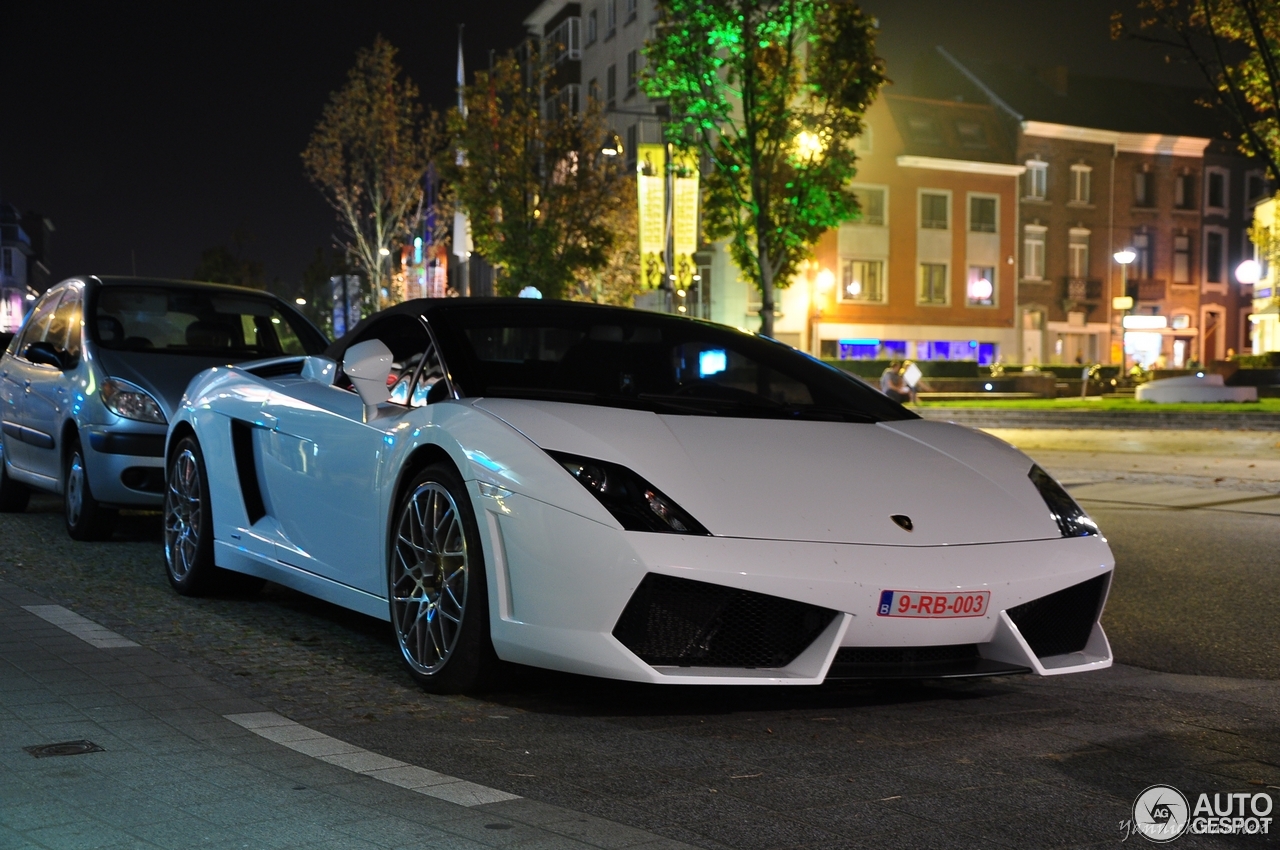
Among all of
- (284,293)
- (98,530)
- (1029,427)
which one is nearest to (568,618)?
(98,530)

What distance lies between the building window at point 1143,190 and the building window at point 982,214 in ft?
25.5

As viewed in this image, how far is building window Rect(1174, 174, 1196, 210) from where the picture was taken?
64750 mm

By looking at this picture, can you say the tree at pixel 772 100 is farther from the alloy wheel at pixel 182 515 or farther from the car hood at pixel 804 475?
the car hood at pixel 804 475

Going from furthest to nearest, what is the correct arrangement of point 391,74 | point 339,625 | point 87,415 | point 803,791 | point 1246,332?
point 1246,332
point 391,74
point 87,415
point 339,625
point 803,791

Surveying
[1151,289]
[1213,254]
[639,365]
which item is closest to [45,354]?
[639,365]

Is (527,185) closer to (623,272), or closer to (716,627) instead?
(623,272)

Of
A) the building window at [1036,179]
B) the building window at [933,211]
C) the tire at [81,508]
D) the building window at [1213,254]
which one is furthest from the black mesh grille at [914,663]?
the building window at [1213,254]

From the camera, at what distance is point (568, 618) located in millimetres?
4312

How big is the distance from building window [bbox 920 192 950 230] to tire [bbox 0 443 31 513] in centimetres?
5056

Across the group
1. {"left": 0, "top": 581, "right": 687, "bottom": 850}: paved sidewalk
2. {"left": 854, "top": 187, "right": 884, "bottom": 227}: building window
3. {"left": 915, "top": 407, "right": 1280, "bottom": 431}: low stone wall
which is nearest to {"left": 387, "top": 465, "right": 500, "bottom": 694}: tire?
{"left": 0, "top": 581, "right": 687, "bottom": 850}: paved sidewalk

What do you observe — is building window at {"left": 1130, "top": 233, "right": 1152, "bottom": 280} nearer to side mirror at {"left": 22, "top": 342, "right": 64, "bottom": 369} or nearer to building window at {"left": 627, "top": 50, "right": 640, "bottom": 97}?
building window at {"left": 627, "top": 50, "right": 640, "bottom": 97}

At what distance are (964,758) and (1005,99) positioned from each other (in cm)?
6108

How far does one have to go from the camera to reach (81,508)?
29.2ft

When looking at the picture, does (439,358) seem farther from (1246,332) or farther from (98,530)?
(1246,332)
